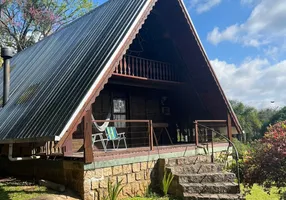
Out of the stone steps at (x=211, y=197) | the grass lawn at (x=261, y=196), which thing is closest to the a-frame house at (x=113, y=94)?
the stone steps at (x=211, y=197)

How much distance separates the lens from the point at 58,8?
28703mm

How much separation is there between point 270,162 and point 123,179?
139 inches

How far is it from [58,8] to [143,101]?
19853 millimetres

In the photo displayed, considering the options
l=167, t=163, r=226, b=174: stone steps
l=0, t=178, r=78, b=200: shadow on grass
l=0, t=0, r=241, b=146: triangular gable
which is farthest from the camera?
l=167, t=163, r=226, b=174: stone steps

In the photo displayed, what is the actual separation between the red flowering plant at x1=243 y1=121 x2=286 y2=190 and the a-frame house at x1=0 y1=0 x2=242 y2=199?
2.89m

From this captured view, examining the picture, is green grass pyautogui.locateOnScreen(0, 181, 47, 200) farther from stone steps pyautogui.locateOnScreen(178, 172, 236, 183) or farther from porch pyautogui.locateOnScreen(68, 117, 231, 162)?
stone steps pyautogui.locateOnScreen(178, 172, 236, 183)

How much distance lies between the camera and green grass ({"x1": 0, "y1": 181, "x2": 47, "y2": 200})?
6719mm

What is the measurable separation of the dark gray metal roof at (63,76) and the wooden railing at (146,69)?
133cm

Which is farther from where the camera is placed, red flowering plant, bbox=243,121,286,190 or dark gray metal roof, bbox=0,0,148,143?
dark gray metal roof, bbox=0,0,148,143

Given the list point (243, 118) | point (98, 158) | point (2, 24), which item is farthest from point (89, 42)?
point (243, 118)

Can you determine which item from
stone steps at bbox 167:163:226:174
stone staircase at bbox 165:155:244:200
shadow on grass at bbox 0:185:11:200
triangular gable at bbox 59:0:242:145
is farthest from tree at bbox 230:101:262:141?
shadow on grass at bbox 0:185:11:200

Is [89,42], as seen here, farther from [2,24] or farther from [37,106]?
[2,24]

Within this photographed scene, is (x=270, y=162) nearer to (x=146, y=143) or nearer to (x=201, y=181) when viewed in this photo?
(x=201, y=181)

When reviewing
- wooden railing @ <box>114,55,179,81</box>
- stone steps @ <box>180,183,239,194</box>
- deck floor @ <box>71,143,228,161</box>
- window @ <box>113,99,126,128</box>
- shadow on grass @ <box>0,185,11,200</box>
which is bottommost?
stone steps @ <box>180,183,239,194</box>
